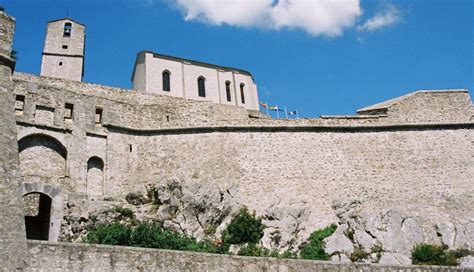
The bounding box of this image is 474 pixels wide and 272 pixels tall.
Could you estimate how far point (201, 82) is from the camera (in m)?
37.8

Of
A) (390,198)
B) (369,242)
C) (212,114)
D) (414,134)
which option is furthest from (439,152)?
(212,114)

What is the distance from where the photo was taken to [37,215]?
20656mm

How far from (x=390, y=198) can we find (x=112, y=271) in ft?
50.7

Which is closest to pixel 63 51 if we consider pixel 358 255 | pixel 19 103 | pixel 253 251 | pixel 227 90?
pixel 227 90

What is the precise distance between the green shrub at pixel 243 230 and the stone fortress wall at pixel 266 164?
2.35 feet

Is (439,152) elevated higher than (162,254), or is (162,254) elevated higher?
(439,152)

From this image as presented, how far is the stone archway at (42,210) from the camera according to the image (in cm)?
1883

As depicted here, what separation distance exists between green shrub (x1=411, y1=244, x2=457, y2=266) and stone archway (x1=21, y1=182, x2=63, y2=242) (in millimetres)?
13956

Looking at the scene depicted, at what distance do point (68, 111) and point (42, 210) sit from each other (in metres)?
4.69

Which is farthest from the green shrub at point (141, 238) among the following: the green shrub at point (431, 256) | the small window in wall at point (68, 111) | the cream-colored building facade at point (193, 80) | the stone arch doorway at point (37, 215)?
the cream-colored building facade at point (193, 80)

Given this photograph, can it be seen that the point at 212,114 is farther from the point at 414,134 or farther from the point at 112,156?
the point at 414,134

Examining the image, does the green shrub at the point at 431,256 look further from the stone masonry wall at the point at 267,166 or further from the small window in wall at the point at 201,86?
the small window in wall at the point at 201,86

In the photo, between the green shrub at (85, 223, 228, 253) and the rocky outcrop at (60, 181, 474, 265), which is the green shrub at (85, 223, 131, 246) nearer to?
the green shrub at (85, 223, 228, 253)

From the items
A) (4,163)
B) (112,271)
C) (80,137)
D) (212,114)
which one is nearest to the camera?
(112,271)
